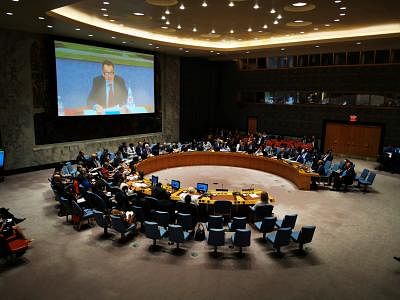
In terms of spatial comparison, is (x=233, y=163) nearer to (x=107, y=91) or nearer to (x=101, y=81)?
(x=107, y=91)

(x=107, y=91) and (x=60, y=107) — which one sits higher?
(x=107, y=91)

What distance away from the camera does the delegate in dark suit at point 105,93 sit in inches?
633

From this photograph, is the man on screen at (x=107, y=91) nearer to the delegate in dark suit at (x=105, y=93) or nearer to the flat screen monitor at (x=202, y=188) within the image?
the delegate in dark suit at (x=105, y=93)

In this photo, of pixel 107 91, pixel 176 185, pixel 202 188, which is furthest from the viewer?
pixel 107 91

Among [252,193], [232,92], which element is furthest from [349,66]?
[252,193]

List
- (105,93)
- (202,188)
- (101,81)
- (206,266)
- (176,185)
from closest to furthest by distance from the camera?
(206,266) → (202,188) → (176,185) → (101,81) → (105,93)

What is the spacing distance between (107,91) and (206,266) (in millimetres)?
12534

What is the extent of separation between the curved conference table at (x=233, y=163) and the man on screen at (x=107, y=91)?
4.43 meters

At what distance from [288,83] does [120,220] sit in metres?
16.6

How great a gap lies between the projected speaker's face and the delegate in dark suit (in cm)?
19

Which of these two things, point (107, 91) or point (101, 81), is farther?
point (107, 91)

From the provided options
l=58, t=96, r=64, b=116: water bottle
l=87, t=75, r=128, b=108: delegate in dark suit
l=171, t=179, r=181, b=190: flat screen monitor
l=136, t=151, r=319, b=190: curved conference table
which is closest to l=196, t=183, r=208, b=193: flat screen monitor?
l=171, t=179, r=181, b=190: flat screen monitor

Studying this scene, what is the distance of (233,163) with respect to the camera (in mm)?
16688

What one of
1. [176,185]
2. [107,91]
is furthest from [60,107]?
[176,185]
